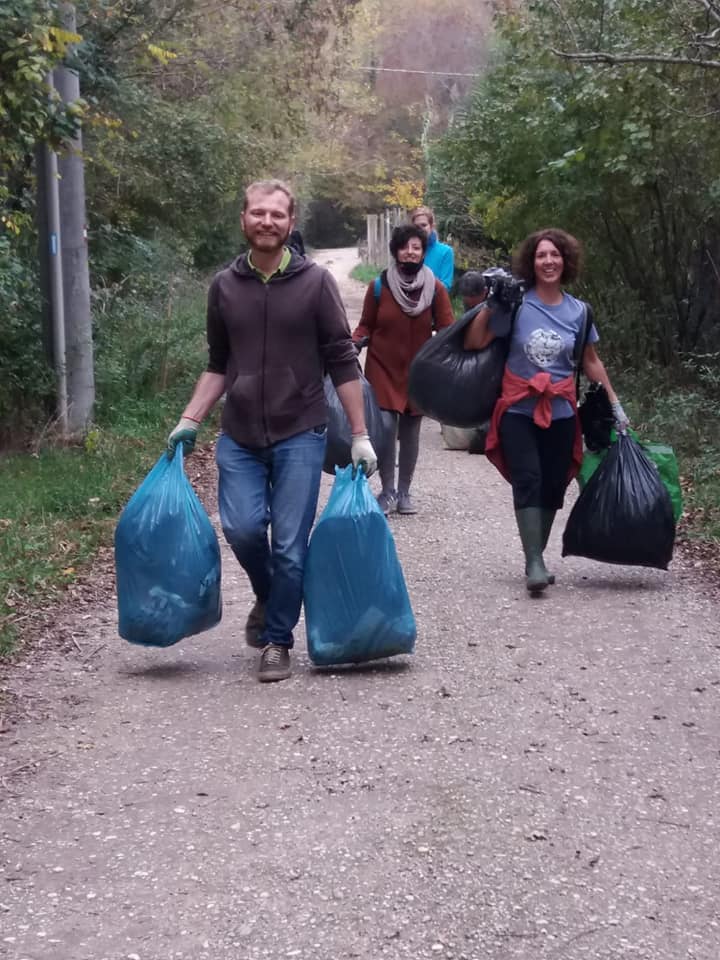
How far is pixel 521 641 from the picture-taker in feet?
19.8

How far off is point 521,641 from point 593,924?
261cm

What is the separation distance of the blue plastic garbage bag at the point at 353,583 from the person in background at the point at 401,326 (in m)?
3.15

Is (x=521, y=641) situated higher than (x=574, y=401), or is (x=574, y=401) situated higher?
(x=574, y=401)

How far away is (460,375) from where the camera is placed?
6.89 meters

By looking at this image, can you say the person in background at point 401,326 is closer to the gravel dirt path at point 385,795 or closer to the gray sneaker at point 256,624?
the gravel dirt path at point 385,795

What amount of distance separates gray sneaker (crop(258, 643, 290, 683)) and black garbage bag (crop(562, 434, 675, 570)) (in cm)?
210

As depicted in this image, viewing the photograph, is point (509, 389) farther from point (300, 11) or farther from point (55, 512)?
point (300, 11)

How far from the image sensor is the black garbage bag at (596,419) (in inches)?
276

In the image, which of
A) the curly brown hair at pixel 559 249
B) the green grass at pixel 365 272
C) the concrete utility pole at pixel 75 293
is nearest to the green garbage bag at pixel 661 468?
the curly brown hair at pixel 559 249

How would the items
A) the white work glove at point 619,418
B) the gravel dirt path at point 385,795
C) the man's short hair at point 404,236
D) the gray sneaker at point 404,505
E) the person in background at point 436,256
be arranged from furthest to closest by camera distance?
the person in background at point 436,256, the gray sneaker at point 404,505, the man's short hair at point 404,236, the white work glove at point 619,418, the gravel dirt path at point 385,795

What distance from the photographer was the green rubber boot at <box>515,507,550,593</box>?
22.1ft

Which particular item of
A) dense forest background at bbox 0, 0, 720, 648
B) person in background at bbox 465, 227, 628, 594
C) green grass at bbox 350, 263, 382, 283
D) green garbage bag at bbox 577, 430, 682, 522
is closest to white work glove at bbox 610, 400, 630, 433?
person in background at bbox 465, 227, 628, 594

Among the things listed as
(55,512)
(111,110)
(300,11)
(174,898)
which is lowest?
(55,512)

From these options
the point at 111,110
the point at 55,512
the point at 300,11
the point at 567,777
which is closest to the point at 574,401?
the point at 567,777
